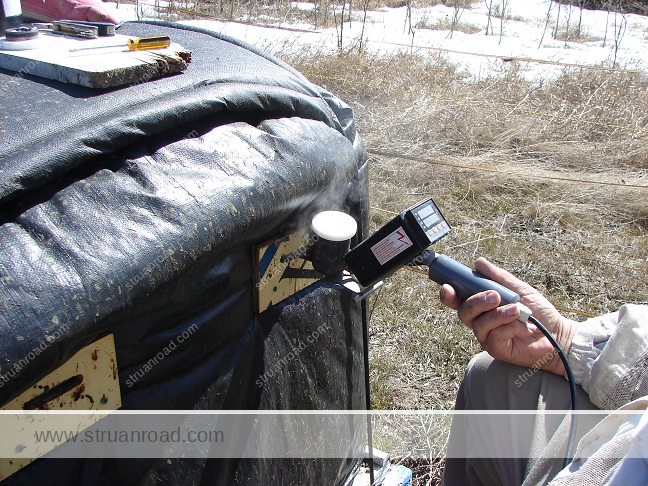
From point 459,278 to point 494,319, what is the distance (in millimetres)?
Result: 122

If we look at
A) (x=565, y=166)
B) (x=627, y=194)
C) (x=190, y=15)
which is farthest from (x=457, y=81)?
(x=190, y=15)

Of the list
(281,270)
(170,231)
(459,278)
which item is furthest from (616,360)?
(170,231)

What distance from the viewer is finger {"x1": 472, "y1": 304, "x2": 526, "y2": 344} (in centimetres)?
135

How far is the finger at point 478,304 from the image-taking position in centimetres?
134

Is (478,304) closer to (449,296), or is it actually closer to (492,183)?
(449,296)

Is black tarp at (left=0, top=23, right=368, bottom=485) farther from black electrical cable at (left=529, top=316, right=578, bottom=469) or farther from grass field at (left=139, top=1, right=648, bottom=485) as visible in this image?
grass field at (left=139, top=1, right=648, bottom=485)

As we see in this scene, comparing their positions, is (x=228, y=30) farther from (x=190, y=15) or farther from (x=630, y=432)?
(x=630, y=432)

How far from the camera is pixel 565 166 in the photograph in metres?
4.76

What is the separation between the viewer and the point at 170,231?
0.91 meters

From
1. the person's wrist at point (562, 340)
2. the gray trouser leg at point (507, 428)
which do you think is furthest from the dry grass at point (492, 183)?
the person's wrist at point (562, 340)

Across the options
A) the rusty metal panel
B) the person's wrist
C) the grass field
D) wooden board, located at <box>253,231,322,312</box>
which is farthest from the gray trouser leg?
the rusty metal panel

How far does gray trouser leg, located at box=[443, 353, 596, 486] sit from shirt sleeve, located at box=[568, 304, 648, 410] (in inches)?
2.1

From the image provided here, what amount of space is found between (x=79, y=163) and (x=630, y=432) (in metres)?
0.92

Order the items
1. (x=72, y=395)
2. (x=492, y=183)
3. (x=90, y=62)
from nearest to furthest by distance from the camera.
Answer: (x=72, y=395) < (x=90, y=62) < (x=492, y=183)
